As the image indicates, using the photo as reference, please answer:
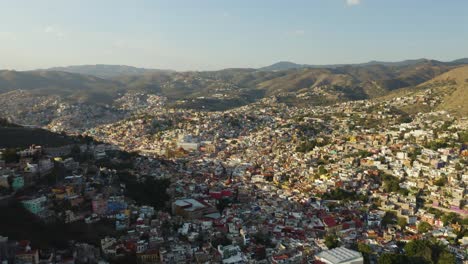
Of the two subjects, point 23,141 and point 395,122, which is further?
point 395,122

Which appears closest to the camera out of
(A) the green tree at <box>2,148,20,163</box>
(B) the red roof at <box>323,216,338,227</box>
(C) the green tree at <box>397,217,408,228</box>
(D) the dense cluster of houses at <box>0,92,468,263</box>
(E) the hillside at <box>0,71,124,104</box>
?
(D) the dense cluster of houses at <box>0,92,468,263</box>

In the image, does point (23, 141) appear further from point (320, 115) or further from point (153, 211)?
point (320, 115)

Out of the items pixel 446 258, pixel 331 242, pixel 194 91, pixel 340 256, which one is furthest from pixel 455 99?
pixel 194 91

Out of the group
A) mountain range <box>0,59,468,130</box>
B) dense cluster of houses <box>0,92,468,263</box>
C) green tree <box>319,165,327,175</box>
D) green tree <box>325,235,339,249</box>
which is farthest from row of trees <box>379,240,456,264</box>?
mountain range <box>0,59,468,130</box>

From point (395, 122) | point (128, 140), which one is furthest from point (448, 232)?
point (128, 140)

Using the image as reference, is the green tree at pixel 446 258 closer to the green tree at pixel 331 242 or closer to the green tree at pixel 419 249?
the green tree at pixel 419 249

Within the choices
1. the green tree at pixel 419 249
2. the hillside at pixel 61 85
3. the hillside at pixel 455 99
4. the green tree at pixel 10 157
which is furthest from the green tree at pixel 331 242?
the hillside at pixel 61 85

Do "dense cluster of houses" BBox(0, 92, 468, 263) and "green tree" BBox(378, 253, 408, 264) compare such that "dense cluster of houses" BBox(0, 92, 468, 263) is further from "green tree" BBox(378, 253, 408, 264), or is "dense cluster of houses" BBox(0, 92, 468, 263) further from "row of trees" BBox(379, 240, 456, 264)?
"green tree" BBox(378, 253, 408, 264)

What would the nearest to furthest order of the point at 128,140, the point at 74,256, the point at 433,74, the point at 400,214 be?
1. the point at 74,256
2. the point at 400,214
3. the point at 128,140
4. the point at 433,74

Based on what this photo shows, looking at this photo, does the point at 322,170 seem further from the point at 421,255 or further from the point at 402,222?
the point at 421,255

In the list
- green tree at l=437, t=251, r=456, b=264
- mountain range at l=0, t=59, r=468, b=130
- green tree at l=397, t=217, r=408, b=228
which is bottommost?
green tree at l=397, t=217, r=408, b=228

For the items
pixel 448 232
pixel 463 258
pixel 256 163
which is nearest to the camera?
pixel 463 258
